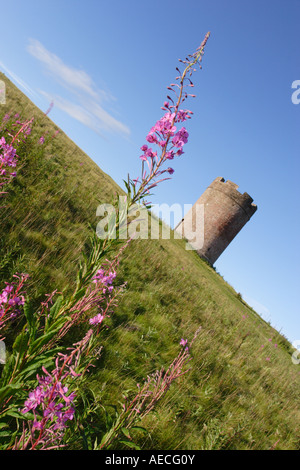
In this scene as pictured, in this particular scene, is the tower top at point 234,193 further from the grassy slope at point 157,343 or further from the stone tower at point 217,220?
the grassy slope at point 157,343

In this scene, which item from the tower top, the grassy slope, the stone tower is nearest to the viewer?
the grassy slope

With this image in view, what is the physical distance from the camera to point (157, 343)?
4.60 m

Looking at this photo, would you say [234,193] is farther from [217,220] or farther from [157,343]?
[157,343]

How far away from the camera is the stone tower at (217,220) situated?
25391 mm

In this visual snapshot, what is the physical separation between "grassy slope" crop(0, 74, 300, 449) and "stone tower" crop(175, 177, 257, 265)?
18.0m

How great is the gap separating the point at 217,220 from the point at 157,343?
22.0 metres

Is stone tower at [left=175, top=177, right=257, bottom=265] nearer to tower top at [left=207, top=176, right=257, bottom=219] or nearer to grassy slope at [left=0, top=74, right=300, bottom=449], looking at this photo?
tower top at [left=207, top=176, right=257, bottom=219]

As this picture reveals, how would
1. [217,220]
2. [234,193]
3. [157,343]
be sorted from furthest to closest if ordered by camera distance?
[234,193], [217,220], [157,343]

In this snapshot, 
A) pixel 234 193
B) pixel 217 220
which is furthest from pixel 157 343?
pixel 234 193

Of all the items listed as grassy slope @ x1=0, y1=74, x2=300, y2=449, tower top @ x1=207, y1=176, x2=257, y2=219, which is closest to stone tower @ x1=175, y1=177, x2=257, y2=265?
tower top @ x1=207, y1=176, x2=257, y2=219

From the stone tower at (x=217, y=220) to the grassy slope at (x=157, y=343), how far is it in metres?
18.0

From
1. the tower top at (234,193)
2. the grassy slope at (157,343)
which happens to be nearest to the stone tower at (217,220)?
the tower top at (234,193)

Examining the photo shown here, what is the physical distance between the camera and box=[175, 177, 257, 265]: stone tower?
25391mm

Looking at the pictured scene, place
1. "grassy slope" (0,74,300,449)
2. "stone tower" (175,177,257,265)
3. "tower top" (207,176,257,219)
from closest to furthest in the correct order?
"grassy slope" (0,74,300,449) → "stone tower" (175,177,257,265) → "tower top" (207,176,257,219)
